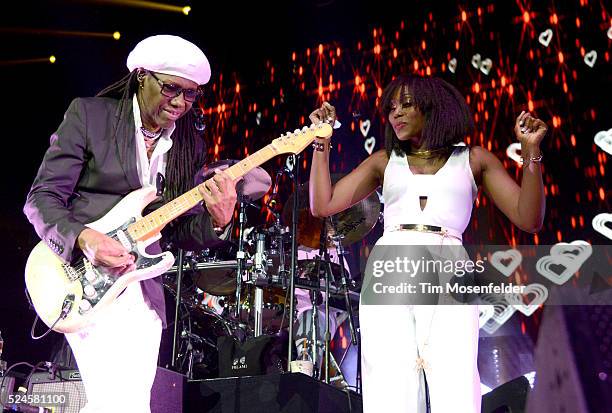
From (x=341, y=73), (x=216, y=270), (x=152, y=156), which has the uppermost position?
(x=341, y=73)

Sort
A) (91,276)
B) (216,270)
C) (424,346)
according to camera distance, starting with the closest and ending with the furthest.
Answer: (424,346), (91,276), (216,270)

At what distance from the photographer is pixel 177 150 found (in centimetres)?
325

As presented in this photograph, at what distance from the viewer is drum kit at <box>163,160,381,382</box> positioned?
5793mm

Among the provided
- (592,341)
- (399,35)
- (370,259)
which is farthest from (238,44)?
(370,259)

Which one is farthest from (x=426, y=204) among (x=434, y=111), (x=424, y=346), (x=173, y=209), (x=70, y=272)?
(x=70, y=272)

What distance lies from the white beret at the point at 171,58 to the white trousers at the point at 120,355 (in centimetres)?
95

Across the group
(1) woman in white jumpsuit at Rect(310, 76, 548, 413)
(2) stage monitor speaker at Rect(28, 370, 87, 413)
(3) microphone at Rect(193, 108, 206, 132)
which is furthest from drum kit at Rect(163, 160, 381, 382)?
(1) woman in white jumpsuit at Rect(310, 76, 548, 413)

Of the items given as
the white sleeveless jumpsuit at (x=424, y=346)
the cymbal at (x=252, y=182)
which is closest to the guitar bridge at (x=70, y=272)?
the cymbal at (x=252, y=182)

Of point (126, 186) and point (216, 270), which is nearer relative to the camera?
point (126, 186)

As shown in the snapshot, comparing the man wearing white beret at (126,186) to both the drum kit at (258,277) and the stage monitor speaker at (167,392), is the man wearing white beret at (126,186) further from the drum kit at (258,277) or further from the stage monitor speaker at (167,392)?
the drum kit at (258,277)

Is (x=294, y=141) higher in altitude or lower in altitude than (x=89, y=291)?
higher

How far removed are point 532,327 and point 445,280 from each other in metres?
4.98

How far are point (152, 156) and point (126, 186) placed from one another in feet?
0.66

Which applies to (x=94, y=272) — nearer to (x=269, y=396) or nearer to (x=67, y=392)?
(x=67, y=392)
